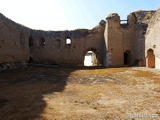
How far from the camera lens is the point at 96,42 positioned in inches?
604

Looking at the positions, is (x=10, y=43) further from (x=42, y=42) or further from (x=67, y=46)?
(x=67, y=46)

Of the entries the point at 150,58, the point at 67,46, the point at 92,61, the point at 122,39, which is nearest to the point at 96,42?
the point at 122,39

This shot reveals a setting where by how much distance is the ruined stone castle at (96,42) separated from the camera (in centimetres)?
983

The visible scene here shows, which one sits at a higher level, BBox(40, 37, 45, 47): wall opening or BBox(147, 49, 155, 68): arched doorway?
BBox(40, 37, 45, 47): wall opening

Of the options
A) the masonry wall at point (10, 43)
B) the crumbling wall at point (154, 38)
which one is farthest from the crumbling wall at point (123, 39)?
the masonry wall at point (10, 43)

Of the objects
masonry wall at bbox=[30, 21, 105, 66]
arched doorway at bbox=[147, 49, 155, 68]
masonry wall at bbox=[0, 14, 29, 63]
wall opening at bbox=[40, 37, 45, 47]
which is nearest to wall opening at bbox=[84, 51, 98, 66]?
masonry wall at bbox=[30, 21, 105, 66]

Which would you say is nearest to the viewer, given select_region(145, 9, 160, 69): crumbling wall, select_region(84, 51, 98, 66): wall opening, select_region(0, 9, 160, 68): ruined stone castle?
select_region(145, 9, 160, 69): crumbling wall

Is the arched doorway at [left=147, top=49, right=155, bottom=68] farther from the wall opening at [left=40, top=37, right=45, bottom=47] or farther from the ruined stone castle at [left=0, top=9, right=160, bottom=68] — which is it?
the wall opening at [left=40, top=37, right=45, bottom=47]

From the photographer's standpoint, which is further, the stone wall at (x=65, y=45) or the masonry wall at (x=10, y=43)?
the stone wall at (x=65, y=45)

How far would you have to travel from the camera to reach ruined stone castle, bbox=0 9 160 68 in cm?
983

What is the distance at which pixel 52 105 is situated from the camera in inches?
122

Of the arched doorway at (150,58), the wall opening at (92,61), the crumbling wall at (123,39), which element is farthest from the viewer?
the wall opening at (92,61)

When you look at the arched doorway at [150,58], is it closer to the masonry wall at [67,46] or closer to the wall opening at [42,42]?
the masonry wall at [67,46]

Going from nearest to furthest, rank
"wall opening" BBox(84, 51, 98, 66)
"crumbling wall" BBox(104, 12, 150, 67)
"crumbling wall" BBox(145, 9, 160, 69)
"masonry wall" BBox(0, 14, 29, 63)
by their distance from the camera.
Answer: "masonry wall" BBox(0, 14, 29, 63) → "crumbling wall" BBox(145, 9, 160, 69) → "crumbling wall" BBox(104, 12, 150, 67) → "wall opening" BBox(84, 51, 98, 66)
